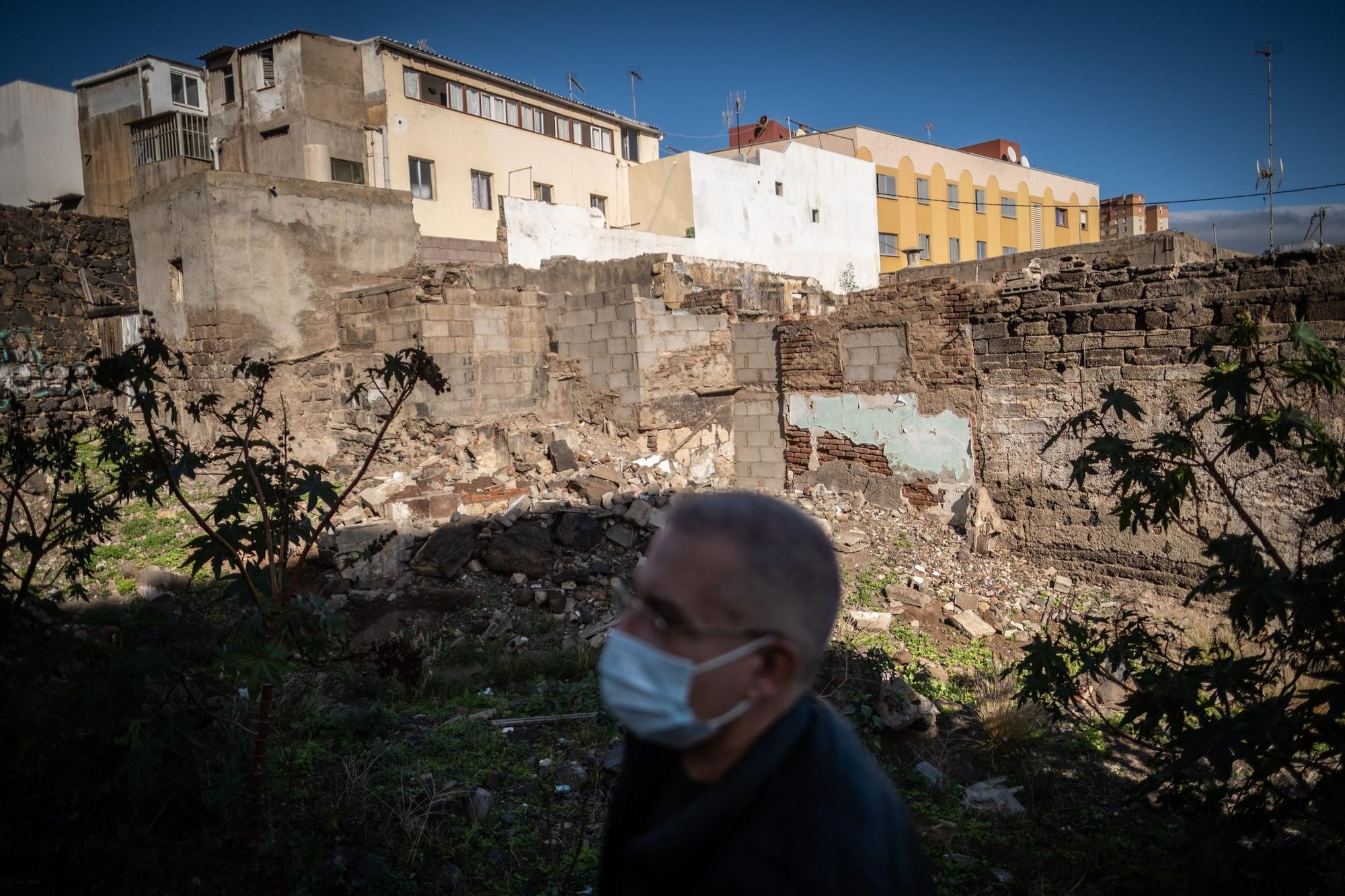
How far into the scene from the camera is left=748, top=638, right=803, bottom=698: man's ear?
1.23 meters

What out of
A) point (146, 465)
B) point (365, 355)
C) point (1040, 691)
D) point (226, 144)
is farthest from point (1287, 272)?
point (226, 144)

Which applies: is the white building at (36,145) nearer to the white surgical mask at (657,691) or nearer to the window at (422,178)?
the window at (422,178)

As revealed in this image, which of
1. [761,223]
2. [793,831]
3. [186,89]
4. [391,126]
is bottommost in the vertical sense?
[793,831]

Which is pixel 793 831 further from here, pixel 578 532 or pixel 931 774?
pixel 578 532

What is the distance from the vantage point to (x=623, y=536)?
8406 mm

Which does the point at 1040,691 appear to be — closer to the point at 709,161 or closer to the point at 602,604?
the point at 602,604

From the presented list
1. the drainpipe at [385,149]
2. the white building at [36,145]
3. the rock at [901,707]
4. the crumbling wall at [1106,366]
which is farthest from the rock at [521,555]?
the white building at [36,145]

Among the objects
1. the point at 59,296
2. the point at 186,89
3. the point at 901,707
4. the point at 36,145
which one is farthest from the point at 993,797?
the point at 36,145

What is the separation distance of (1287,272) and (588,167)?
23949 mm

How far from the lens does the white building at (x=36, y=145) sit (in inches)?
965

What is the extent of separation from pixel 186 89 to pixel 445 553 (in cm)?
2454

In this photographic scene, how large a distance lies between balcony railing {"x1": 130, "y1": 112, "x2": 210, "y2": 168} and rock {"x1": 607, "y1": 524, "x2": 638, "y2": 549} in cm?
2112

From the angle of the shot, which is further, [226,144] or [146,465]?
[226,144]

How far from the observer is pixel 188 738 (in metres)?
2.54
